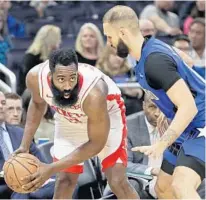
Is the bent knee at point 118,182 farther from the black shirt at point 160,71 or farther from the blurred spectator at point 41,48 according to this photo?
the blurred spectator at point 41,48

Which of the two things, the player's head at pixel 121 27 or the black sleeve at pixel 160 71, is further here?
the player's head at pixel 121 27

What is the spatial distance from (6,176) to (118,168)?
100cm

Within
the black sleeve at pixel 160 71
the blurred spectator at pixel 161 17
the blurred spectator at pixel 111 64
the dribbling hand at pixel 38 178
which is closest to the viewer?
the black sleeve at pixel 160 71

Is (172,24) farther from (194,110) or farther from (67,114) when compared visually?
(194,110)

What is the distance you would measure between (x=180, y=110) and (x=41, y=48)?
4357mm

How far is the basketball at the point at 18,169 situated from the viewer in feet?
16.4

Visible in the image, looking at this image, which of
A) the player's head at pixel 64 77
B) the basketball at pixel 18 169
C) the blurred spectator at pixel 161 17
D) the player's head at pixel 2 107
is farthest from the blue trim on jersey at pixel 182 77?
the blurred spectator at pixel 161 17

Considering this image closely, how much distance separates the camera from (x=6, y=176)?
5.12m

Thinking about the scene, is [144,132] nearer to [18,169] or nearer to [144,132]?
[144,132]

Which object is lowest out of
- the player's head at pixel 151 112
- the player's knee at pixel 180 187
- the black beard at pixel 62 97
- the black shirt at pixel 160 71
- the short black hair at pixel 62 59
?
the player's head at pixel 151 112

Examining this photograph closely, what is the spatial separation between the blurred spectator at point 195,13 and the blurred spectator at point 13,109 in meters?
3.84

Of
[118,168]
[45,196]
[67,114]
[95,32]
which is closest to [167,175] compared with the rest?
[118,168]

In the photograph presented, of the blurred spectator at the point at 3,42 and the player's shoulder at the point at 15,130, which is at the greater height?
the player's shoulder at the point at 15,130

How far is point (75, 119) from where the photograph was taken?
5.60m
